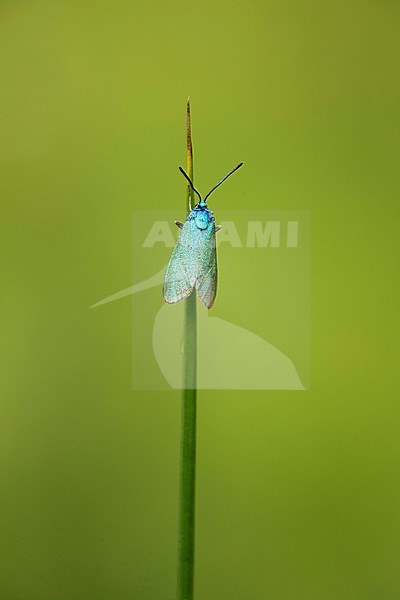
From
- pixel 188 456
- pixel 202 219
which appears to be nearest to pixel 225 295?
pixel 202 219

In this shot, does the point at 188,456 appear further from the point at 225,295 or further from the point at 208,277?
the point at 225,295

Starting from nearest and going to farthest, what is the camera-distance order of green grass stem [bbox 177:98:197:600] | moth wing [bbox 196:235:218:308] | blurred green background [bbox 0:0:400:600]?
green grass stem [bbox 177:98:197:600]
moth wing [bbox 196:235:218:308]
blurred green background [bbox 0:0:400:600]

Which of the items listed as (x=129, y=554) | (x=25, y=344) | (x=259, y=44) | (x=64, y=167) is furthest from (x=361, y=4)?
(x=129, y=554)

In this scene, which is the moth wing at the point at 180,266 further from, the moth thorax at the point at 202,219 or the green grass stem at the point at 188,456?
the green grass stem at the point at 188,456

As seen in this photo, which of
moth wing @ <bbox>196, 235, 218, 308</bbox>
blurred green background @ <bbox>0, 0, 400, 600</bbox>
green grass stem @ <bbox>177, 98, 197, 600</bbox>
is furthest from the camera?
blurred green background @ <bbox>0, 0, 400, 600</bbox>

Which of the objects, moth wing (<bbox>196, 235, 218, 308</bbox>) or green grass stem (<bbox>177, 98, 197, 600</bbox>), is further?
moth wing (<bbox>196, 235, 218, 308</bbox>)

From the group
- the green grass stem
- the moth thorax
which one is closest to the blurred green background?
the moth thorax

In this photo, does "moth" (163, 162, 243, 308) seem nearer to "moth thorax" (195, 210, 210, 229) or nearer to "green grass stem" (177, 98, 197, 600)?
"moth thorax" (195, 210, 210, 229)
